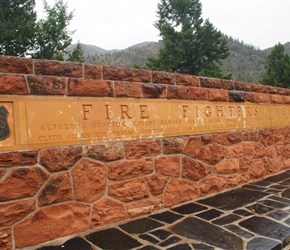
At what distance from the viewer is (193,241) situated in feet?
7.25

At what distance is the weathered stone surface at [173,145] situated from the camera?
9.84ft

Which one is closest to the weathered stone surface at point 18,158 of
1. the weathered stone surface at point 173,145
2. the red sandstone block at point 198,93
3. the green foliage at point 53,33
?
the weathered stone surface at point 173,145

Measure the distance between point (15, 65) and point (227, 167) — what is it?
2.93 metres

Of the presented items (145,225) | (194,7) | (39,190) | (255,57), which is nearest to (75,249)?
(39,190)

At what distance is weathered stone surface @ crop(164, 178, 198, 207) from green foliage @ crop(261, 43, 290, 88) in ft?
63.4

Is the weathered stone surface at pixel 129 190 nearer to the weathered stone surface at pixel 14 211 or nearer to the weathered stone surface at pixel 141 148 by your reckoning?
the weathered stone surface at pixel 141 148

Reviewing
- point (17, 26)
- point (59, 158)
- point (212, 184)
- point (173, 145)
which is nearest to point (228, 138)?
point (212, 184)

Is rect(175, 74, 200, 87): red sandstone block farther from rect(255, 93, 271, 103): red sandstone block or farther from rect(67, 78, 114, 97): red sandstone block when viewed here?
rect(255, 93, 271, 103): red sandstone block

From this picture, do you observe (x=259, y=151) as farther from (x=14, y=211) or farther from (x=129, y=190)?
(x=14, y=211)

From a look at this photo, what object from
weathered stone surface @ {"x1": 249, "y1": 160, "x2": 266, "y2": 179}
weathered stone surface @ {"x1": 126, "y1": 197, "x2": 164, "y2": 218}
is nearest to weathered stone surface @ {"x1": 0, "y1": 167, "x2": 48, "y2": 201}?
weathered stone surface @ {"x1": 126, "y1": 197, "x2": 164, "y2": 218}

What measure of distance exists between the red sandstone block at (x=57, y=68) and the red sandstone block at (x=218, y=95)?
1.86 metres

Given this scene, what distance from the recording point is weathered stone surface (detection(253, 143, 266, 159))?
163 inches

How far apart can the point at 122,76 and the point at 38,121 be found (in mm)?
950

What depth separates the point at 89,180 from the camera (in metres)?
2.44
